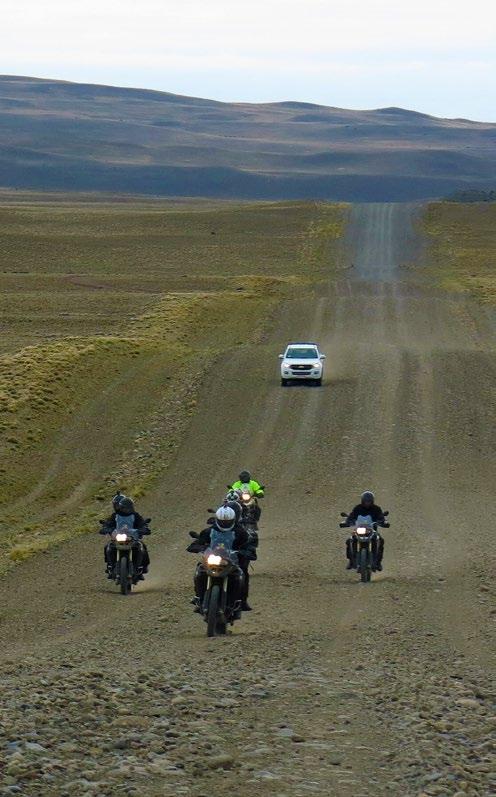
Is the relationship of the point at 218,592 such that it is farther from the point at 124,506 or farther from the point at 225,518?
the point at 124,506

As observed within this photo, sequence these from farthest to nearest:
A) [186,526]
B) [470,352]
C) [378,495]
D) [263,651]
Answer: [470,352] < [378,495] < [186,526] < [263,651]

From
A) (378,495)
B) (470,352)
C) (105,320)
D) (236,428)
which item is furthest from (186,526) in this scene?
(105,320)

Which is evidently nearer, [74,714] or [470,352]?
[74,714]

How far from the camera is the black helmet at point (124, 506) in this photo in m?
20.5

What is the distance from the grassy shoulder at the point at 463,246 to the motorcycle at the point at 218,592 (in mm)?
56112

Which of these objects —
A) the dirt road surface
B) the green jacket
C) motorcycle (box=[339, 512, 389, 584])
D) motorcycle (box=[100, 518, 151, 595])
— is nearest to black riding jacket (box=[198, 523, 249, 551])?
the dirt road surface

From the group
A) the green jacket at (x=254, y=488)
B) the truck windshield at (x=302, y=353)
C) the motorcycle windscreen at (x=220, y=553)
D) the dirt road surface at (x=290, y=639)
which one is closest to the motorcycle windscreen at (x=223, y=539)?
the motorcycle windscreen at (x=220, y=553)

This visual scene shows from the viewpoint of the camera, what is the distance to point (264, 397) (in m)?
44.8

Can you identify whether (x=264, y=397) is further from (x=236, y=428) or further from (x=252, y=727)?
(x=252, y=727)

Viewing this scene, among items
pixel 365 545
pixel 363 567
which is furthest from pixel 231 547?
pixel 365 545

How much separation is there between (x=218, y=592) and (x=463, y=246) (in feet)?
277

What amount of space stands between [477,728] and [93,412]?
1233 inches

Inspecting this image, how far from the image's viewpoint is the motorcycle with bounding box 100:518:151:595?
20547 millimetres

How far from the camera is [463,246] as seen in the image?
3878 inches
